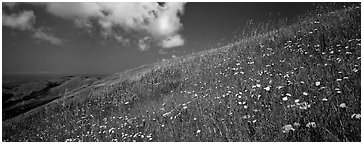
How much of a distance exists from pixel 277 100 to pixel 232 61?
4314 mm

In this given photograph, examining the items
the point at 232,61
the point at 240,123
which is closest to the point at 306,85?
the point at 240,123

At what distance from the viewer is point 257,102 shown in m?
4.54

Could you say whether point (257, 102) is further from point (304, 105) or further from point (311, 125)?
point (311, 125)

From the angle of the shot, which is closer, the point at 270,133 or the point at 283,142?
the point at 283,142

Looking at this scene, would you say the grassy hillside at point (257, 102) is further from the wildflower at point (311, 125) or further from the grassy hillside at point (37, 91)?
the grassy hillside at point (37, 91)

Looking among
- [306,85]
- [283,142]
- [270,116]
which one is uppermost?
[306,85]

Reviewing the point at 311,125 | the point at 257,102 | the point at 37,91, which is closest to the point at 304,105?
the point at 311,125

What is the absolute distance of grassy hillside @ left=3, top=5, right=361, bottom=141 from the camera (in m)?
3.44

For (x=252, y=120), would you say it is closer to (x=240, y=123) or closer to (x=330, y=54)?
(x=240, y=123)

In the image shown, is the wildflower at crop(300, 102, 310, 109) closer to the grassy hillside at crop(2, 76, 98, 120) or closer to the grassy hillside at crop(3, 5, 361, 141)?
the grassy hillside at crop(3, 5, 361, 141)

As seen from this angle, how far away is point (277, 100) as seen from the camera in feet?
14.2

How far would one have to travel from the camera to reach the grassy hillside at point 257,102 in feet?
11.3

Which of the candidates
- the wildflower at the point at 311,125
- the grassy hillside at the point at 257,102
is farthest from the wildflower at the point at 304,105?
the wildflower at the point at 311,125

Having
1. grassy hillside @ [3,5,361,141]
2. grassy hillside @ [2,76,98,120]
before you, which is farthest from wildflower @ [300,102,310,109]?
grassy hillside @ [2,76,98,120]
